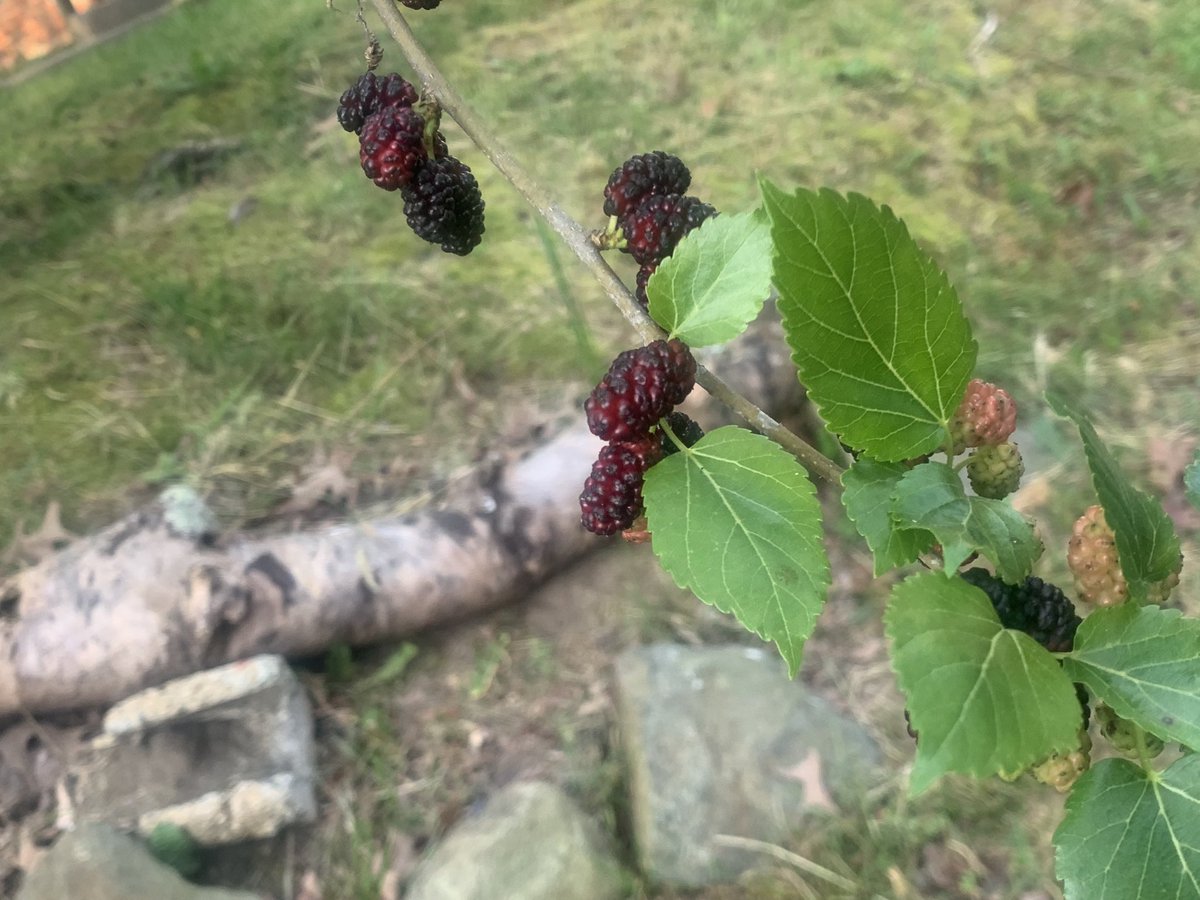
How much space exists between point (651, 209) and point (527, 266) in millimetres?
1569

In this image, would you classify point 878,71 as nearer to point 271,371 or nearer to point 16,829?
point 271,371

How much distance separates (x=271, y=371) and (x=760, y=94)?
4.21ft

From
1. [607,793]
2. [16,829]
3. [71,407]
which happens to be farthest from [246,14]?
[607,793]

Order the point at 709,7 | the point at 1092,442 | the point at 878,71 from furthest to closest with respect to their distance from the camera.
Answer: the point at 709,7
the point at 878,71
the point at 1092,442

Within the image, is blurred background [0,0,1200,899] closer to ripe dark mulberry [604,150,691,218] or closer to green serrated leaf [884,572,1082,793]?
ripe dark mulberry [604,150,691,218]

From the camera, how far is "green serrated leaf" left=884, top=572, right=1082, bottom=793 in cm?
29

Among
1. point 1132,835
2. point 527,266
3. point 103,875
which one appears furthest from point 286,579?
point 1132,835

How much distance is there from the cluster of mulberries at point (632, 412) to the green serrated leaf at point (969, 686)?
0.12 meters

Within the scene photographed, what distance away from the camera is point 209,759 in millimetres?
1433

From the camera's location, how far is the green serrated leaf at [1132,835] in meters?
0.34

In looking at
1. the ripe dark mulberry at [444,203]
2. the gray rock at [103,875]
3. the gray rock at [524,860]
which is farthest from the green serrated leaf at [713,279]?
the gray rock at [103,875]

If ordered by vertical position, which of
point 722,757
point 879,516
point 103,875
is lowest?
point 722,757

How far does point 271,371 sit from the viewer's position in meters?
1.88

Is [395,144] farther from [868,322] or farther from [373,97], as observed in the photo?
[868,322]
